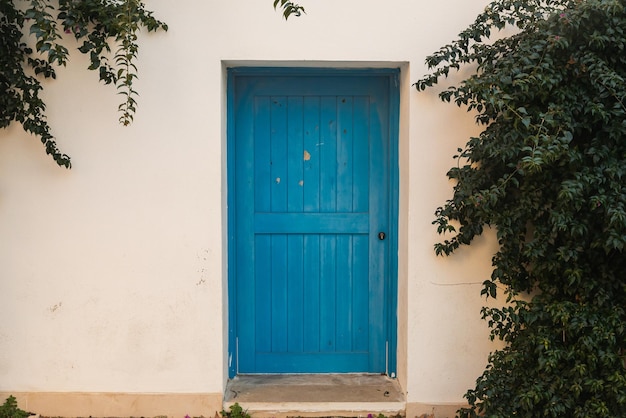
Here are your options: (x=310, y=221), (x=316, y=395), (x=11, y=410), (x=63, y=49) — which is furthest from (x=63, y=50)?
(x=316, y=395)

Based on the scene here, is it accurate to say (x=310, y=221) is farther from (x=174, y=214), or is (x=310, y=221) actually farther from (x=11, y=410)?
(x=11, y=410)

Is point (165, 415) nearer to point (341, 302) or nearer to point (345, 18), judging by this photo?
point (341, 302)

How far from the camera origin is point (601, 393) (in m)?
3.01

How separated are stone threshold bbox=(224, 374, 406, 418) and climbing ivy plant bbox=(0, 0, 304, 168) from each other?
5.82 ft

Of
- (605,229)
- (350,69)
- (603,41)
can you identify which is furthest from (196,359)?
(603,41)

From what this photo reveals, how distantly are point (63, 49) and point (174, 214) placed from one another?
3.55 ft

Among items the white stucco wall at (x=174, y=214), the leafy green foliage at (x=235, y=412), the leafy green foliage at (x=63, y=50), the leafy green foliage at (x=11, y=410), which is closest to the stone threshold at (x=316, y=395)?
the leafy green foliage at (x=235, y=412)

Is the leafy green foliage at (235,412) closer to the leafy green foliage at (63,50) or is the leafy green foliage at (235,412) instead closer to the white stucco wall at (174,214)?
the white stucco wall at (174,214)

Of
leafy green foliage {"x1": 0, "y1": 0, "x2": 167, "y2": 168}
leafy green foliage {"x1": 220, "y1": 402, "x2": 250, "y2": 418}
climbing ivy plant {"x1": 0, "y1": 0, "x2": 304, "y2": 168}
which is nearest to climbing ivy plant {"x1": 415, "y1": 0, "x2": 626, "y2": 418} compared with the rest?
climbing ivy plant {"x1": 0, "y1": 0, "x2": 304, "y2": 168}

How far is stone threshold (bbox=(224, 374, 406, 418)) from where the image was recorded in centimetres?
368

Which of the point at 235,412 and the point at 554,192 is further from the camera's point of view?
the point at 235,412

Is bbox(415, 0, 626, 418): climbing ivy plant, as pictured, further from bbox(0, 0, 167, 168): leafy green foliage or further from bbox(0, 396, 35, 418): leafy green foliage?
bbox(0, 396, 35, 418): leafy green foliage

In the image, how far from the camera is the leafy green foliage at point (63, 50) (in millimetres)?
3229

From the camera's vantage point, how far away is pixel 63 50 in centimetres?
327
